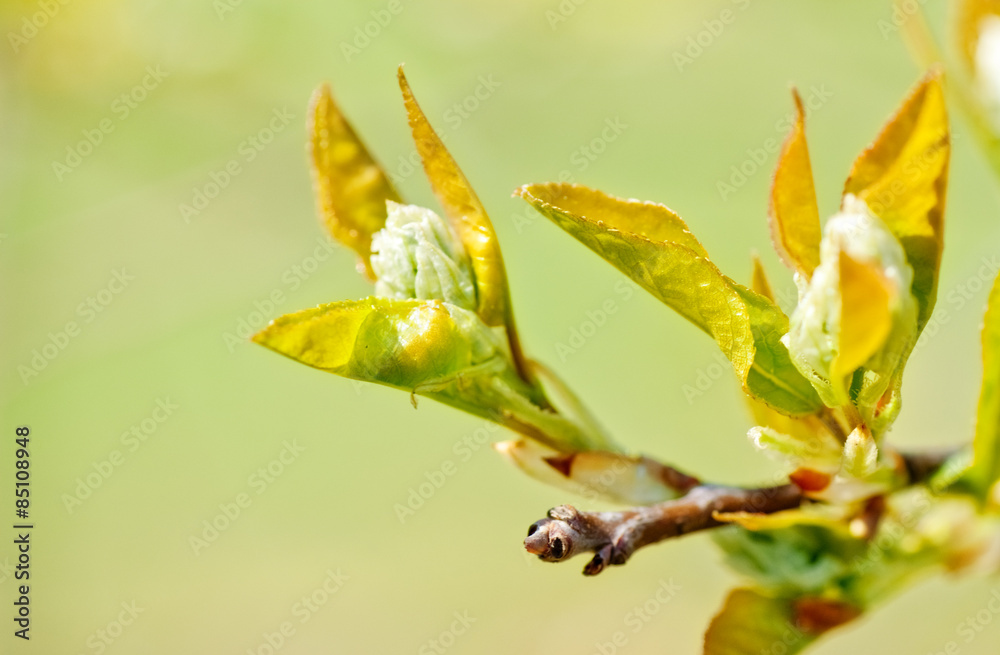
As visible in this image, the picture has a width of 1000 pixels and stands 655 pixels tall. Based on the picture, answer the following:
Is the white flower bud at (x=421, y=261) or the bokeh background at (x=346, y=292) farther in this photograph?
the bokeh background at (x=346, y=292)

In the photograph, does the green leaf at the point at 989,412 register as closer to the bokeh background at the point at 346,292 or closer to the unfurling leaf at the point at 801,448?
the unfurling leaf at the point at 801,448

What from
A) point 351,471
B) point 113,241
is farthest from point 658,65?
point 113,241

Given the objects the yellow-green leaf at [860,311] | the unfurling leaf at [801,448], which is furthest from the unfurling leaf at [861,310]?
the unfurling leaf at [801,448]

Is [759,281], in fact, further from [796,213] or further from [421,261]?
[421,261]

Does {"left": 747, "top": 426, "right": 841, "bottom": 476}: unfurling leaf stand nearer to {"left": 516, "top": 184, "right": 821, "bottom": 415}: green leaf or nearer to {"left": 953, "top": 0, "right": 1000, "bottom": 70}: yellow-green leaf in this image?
{"left": 516, "top": 184, "right": 821, "bottom": 415}: green leaf

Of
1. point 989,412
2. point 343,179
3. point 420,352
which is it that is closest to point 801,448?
point 989,412

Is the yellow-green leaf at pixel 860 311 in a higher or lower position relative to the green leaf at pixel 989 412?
higher
